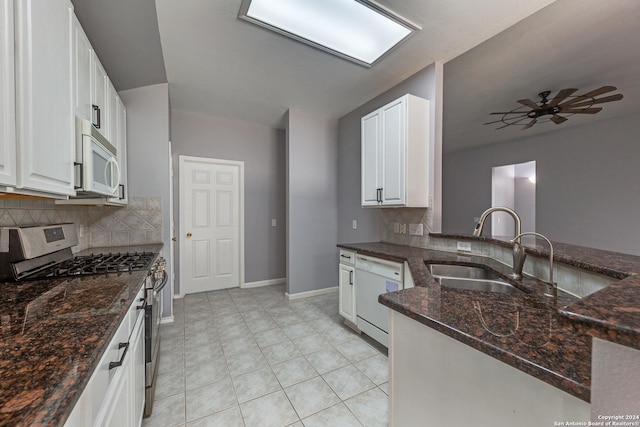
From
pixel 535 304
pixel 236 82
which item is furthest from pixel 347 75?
pixel 535 304

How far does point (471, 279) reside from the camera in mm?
1653

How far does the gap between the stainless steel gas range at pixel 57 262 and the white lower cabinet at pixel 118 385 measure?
0.20m

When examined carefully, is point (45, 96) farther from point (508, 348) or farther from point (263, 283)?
point (263, 283)

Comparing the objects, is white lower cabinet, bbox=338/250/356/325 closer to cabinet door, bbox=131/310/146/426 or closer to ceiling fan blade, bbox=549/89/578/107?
cabinet door, bbox=131/310/146/426

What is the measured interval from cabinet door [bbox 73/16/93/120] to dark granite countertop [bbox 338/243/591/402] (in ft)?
6.27

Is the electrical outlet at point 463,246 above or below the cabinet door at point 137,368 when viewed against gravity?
above

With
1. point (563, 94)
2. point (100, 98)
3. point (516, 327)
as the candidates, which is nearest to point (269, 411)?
point (516, 327)

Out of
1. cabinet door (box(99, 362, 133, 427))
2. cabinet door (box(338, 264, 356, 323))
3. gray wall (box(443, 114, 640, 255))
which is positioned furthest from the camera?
gray wall (box(443, 114, 640, 255))

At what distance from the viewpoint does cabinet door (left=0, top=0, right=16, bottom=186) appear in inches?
32.8

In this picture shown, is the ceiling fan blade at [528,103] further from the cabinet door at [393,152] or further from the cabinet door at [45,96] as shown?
the cabinet door at [45,96]

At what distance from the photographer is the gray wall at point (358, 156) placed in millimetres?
2451

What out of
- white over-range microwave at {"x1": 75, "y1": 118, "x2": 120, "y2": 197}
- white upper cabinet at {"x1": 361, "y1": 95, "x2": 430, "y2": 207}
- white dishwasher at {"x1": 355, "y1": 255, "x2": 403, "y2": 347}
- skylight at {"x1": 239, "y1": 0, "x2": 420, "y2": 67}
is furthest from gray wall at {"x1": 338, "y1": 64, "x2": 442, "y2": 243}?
white over-range microwave at {"x1": 75, "y1": 118, "x2": 120, "y2": 197}

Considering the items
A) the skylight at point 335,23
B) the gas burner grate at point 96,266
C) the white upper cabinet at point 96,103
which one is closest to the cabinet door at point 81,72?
the white upper cabinet at point 96,103

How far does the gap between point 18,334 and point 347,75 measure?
9.53 ft
